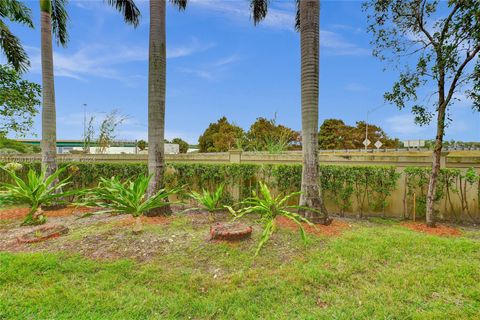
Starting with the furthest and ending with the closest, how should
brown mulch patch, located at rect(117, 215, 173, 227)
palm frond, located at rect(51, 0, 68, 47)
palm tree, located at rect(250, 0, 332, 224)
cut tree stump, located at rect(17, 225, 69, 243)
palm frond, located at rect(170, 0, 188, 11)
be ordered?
palm frond, located at rect(51, 0, 68, 47), palm frond, located at rect(170, 0, 188, 11), palm tree, located at rect(250, 0, 332, 224), brown mulch patch, located at rect(117, 215, 173, 227), cut tree stump, located at rect(17, 225, 69, 243)

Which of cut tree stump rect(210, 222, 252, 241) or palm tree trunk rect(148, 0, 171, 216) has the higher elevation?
palm tree trunk rect(148, 0, 171, 216)

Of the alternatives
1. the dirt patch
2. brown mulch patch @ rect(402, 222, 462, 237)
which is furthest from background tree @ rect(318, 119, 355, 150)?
the dirt patch

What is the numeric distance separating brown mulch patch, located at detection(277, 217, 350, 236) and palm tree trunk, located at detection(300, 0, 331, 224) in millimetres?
164

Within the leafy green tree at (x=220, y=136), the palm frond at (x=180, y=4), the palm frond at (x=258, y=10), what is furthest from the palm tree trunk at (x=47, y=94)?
the leafy green tree at (x=220, y=136)

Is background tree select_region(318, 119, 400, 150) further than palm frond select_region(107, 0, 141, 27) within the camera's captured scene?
Yes

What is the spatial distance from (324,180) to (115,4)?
7.49 metres

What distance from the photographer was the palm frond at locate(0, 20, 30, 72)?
9.23 metres

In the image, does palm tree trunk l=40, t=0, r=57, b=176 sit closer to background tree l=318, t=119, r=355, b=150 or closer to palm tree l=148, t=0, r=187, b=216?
palm tree l=148, t=0, r=187, b=216

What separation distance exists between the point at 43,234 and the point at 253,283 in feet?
12.1

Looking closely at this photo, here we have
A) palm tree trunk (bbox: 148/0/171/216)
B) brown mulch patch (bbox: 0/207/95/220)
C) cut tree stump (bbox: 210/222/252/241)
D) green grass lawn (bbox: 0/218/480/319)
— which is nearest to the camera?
green grass lawn (bbox: 0/218/480/319)

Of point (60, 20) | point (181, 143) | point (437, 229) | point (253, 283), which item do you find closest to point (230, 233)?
point (253, 283)

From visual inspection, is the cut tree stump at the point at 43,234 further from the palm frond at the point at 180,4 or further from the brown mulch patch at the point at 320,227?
the palm frond at the point at 180,4

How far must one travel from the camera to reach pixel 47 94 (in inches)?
269

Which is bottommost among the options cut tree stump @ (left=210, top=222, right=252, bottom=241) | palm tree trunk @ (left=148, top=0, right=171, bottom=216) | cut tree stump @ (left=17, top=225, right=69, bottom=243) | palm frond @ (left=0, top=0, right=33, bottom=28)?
cut tree stump @ (left=17, top=225, right=69, bottom=243)
